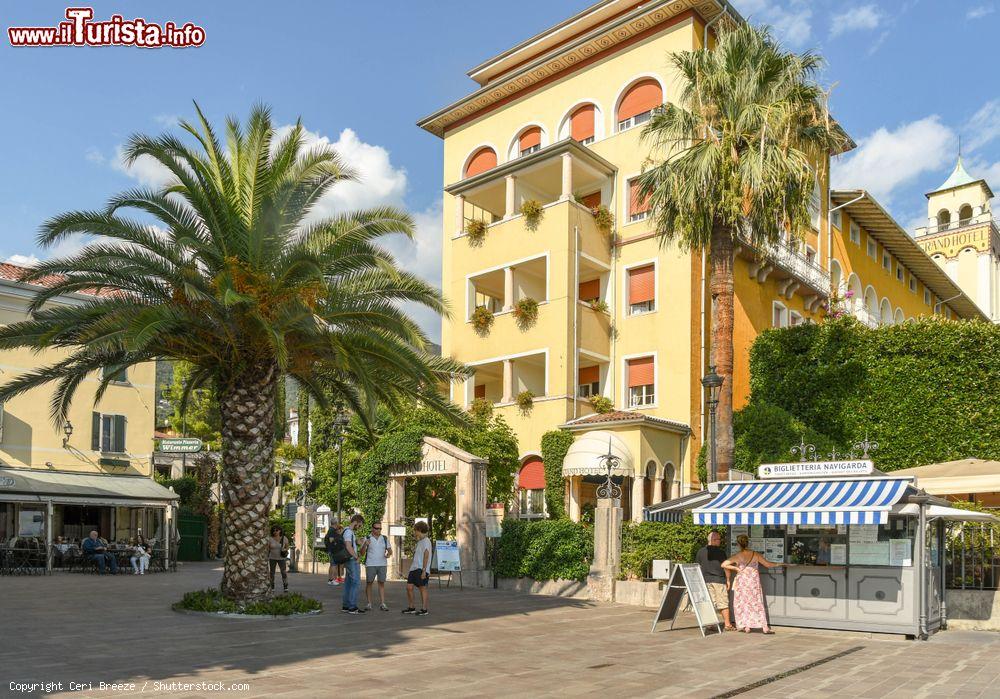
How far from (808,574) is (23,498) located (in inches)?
930

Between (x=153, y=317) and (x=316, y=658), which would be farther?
(x=153, y=317)

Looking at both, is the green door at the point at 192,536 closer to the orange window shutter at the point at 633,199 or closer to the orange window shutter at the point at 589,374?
the orange window shutter at the point at 589,374

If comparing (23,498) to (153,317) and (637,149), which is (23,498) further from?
(637,149)

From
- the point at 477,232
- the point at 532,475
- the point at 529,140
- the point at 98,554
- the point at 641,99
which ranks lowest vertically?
the point at 98,554

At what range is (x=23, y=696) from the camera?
352 inches

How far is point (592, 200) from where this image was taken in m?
35.4

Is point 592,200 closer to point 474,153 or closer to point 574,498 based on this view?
point 474,153

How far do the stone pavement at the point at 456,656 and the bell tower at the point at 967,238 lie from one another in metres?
71.2

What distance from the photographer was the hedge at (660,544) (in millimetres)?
20359

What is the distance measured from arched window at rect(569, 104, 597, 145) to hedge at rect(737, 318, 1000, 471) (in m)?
10.5

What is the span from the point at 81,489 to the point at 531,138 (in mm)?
20856

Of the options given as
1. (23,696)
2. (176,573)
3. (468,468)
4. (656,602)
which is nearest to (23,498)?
(176,573)

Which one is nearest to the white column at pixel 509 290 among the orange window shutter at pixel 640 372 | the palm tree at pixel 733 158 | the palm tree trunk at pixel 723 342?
the orange window shutter at pixel 640 372

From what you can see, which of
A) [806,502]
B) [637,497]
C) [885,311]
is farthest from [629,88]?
[806,502]
